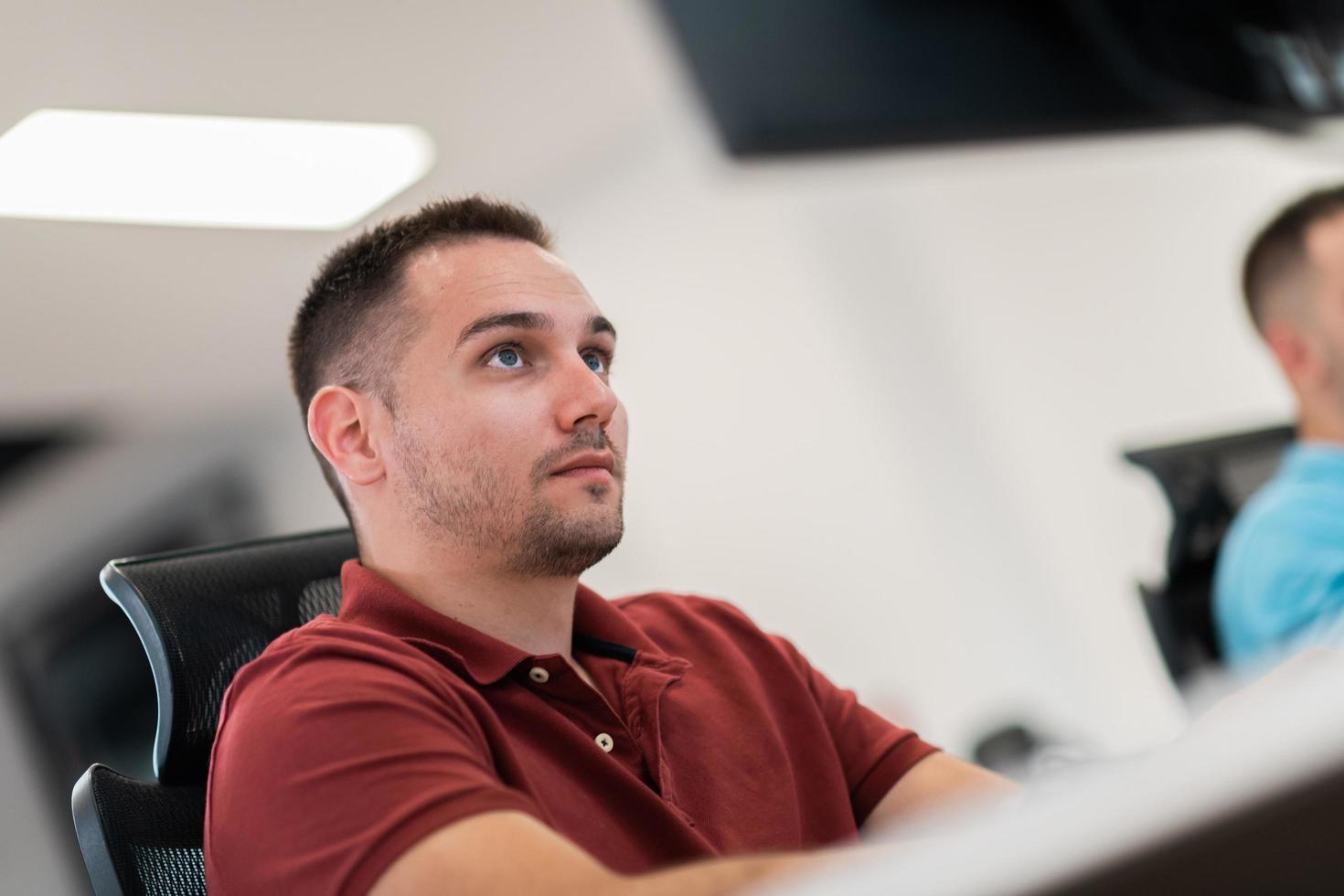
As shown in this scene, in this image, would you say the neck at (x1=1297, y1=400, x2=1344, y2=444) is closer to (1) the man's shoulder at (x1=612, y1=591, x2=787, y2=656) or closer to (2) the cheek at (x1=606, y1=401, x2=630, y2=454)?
(1) the man's shoulder at (x1=612, y1=591, x2=787, y2=656)

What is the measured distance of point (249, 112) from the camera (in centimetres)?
301

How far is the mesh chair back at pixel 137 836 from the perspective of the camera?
943 millimetres

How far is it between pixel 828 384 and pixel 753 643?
2.79m

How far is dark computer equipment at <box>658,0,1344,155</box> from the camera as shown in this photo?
1869 millimetres

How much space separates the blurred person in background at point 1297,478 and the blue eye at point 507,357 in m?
0.90

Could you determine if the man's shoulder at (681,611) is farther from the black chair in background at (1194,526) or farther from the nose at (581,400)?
the black chair in background at (1194,526)

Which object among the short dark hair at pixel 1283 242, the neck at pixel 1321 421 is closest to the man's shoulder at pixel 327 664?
the neck at pixel 1321 421

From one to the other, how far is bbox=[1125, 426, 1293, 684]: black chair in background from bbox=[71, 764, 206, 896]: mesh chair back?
124 centimetres

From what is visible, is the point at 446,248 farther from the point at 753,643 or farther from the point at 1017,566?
the point at 1017,566

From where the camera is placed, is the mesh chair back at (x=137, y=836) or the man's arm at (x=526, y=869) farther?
the mesh chair back at (x=137, y=836)

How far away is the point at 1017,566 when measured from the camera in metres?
3.67

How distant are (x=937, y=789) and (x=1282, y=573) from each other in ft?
2.57

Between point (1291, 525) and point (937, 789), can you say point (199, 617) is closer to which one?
point (937, 789)

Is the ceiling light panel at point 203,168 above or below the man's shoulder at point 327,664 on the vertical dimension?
above
